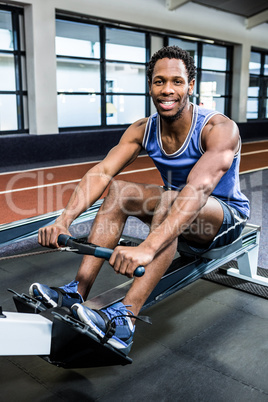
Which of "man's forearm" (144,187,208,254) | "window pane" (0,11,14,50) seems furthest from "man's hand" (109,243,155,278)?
"window pane" (0,11,14,50)

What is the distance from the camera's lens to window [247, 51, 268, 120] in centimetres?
1141

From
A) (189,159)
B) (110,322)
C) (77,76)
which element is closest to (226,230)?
(189,159)

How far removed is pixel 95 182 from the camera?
1751 mm

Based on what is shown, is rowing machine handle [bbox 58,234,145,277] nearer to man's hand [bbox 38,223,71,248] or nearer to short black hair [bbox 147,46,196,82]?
man's hand [bbox 38,223,71,248]

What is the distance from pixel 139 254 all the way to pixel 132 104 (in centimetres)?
760

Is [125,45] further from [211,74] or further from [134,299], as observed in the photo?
[134,299]

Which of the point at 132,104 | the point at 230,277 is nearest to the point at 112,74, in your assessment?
the point at 132,104

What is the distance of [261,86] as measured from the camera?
38.4 feet

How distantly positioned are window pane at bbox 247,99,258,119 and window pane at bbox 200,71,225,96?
1269 mm

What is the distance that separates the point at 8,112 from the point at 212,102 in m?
5.63

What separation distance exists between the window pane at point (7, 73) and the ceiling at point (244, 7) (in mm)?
3605

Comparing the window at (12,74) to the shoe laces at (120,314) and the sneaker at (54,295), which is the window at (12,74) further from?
the shoe laces at (120,314)

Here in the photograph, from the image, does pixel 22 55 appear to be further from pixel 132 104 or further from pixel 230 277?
pixel 230 277

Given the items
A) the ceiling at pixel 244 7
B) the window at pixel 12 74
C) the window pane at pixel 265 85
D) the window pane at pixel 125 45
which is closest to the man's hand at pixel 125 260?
the window at pixel 12 74
